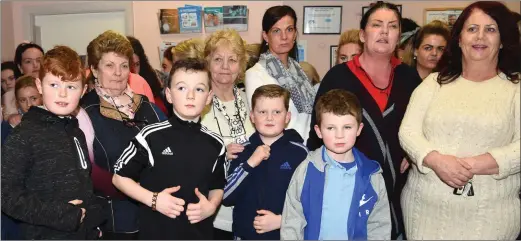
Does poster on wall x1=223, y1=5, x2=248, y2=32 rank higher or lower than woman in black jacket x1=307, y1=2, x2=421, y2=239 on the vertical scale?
higher

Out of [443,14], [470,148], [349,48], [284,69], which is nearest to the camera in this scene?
[470,148]

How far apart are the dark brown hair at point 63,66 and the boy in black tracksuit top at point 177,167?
0.35 m

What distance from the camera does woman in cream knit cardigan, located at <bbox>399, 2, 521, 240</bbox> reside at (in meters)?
2.06

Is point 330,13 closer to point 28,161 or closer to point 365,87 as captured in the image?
point 365,87

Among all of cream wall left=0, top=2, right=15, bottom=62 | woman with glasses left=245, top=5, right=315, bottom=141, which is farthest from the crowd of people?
cream wall left=0, top=2, right=15, bottom=62

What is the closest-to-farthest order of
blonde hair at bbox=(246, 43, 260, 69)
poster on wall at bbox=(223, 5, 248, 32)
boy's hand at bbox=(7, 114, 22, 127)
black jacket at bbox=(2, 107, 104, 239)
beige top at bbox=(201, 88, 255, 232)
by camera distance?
1. black jacket at bbox=(2, 107, 104, 239)
2. beige top at bbox=(201, 88, 255, 232)
3. boy's hand at bbox=(7, 114, 22, 127)
4. blonde hair at bbox=(246, 43, 260, 69)
5. poster on wall at bbox=(223, 5, 248, 32)

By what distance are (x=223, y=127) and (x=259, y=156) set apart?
1.38 ft

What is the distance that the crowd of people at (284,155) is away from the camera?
1928mm

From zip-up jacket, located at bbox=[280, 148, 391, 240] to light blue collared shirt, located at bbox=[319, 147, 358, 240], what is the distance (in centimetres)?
2

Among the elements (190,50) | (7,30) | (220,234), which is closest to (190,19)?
(7,30)

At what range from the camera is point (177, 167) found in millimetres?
2004

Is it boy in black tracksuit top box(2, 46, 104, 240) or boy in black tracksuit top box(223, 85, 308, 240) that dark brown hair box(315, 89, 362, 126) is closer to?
boy in black tracksuit top box(223, 85, 308, 240)

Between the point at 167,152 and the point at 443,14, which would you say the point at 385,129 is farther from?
the point at 443,14

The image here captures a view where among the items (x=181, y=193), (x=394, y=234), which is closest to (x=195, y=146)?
(x=181, y=193)
